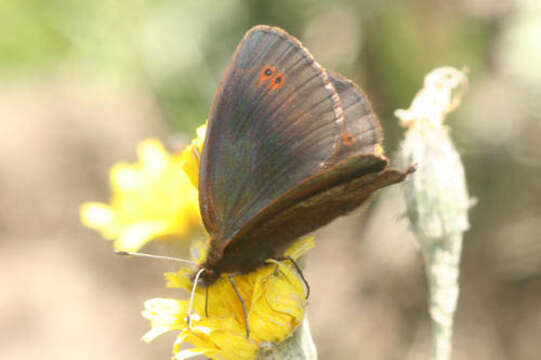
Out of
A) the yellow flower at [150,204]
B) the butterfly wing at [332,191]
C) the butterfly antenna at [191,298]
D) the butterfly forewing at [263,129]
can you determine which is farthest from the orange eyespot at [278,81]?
the yellow flower at [150,204]

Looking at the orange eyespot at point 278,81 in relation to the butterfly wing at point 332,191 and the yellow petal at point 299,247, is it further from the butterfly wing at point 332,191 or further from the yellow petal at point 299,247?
the yellow petal at point 299,247

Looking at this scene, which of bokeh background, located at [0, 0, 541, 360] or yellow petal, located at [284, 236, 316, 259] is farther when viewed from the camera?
bokeh background, located at [0, 0, 541, 360]

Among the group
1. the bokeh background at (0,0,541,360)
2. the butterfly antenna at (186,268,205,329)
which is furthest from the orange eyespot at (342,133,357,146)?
the bokeh background at (0,0,541,360)

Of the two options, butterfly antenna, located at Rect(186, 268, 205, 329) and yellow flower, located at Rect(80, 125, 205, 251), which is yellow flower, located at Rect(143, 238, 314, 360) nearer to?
butterfly antenna, located at Rect(186, 268, 205, 329)

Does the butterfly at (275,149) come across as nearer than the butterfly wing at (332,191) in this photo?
No

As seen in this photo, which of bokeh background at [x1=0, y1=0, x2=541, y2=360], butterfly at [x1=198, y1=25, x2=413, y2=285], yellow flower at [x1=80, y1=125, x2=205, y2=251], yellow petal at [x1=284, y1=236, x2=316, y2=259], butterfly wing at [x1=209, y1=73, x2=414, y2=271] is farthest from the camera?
bokeh background at [x1=0, y1=0, x2=541, y2=360]

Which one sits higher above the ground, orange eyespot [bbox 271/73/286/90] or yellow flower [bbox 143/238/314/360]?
orange eyespot [bbox 271/73/286/90]
